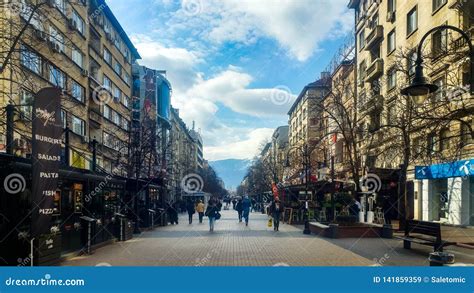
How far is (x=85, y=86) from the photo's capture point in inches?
1464

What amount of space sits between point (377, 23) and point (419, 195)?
15.6 m

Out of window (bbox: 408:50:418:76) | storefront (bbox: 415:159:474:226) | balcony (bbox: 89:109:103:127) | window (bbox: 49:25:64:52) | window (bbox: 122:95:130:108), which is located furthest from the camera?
window (bbox: 122:95:130:108)

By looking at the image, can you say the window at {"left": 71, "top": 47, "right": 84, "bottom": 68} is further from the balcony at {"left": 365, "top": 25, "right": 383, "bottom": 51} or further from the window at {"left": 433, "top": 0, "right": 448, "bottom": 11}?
the window at {"left": 433, "top": 0, "right": 448, "bottom": 11}

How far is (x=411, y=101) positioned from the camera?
1767 centimetres

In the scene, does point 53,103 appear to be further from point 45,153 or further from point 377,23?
point 377,23

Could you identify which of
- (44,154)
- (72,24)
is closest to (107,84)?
(72,24)

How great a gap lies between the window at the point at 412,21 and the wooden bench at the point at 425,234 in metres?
19.2

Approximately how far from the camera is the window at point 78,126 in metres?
34.7

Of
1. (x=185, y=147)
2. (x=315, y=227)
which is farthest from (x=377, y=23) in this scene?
(x=185, y=147)

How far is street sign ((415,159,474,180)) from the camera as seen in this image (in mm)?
23606

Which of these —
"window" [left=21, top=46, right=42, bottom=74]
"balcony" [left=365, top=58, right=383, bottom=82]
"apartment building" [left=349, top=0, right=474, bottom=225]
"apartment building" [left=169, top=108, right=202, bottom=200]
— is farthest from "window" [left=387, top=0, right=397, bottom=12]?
"apartment building" [left=169, top=108, right=202, bottom=200]

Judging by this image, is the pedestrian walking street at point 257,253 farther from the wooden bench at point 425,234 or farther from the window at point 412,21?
the window at point 412,21

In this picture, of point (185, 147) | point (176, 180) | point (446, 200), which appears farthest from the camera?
point (185, 147)

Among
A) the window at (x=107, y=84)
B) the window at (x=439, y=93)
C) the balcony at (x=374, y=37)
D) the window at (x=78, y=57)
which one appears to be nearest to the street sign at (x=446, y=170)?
the window at (x=439, y=93)
